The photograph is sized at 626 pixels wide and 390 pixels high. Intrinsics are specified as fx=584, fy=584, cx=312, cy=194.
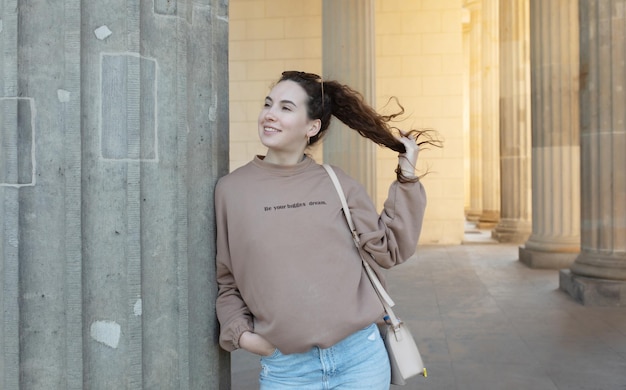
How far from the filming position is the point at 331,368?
1.96m

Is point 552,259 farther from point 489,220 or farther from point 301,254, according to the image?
point 301,254

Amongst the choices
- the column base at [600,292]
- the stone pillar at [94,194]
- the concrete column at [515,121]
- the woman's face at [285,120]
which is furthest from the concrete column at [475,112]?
the stone pillar at [94,194]

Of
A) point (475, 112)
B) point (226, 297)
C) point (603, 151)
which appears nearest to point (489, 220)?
point (475, 112)

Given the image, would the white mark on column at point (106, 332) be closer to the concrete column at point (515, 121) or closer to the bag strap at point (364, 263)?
the bag strap at point (364, 263)

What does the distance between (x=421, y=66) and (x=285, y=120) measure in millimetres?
13553

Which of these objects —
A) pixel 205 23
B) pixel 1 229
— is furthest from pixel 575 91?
pixel 1 229

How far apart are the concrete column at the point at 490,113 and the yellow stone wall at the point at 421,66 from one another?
5.31m

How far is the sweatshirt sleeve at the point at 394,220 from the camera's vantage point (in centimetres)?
205

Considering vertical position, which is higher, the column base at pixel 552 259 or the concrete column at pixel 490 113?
the concrete column at pixel 490 113

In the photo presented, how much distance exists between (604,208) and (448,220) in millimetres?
7260

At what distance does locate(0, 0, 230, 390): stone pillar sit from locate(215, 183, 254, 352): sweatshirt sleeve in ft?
0.46

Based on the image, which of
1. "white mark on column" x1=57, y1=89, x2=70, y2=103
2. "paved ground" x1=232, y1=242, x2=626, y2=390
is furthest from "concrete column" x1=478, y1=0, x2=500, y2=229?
"white mark on column" x1=57, y1=89, x2=70, y2=103

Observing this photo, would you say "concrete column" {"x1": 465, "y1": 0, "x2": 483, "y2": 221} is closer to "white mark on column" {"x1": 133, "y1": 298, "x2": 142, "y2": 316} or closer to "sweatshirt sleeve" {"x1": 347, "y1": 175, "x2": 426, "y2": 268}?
"sweatshirt sleeve" {"x1": 347, "y1": 175, "x2": 426, "y2": 268}

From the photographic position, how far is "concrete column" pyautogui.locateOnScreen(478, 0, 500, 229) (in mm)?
19875
